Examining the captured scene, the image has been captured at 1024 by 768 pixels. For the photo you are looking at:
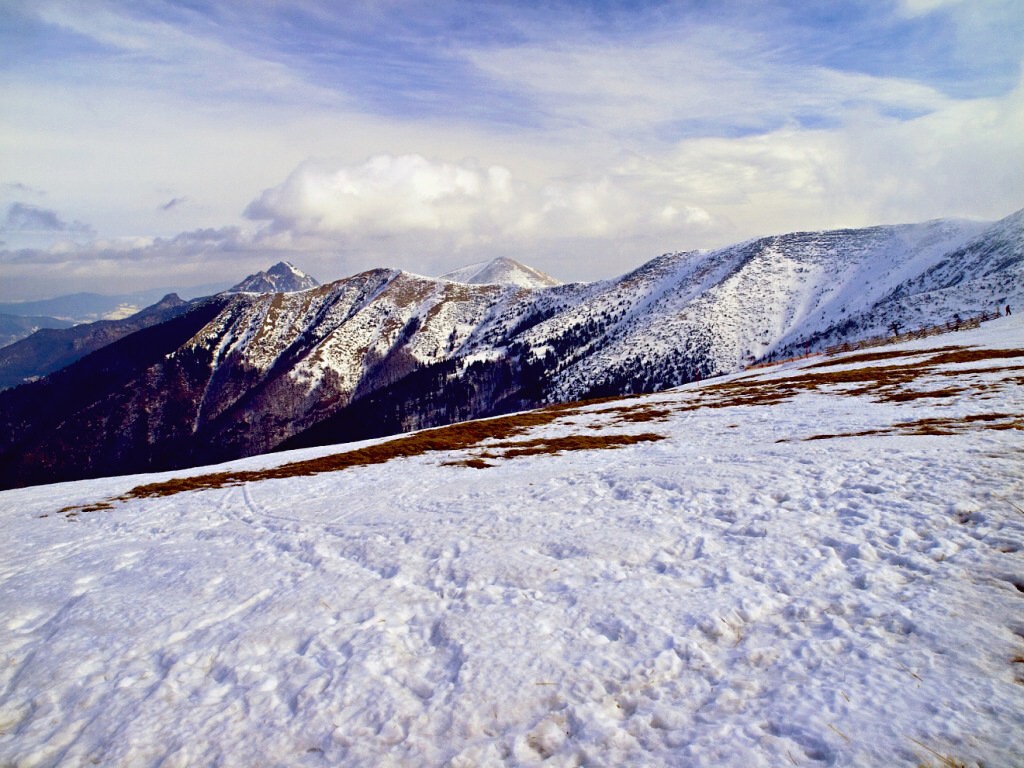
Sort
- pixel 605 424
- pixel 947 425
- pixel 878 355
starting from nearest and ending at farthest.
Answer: pixel 947 425, pixel 605 424, pixel 878 355

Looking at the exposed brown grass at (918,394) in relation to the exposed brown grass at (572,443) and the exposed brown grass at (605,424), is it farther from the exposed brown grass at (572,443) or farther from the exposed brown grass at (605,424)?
the exposed brown grass at (572,443)

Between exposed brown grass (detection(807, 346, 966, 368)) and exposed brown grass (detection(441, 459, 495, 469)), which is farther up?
exposed brown grass (detection(807, 346, 966, 368))

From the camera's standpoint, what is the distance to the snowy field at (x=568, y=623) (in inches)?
209

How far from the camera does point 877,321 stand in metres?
123

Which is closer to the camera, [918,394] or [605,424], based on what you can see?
[918,394]

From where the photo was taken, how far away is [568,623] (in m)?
7.47

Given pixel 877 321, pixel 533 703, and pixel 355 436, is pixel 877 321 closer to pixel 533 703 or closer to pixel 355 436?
pixel 533 703

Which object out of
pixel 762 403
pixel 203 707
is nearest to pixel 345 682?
pixel 203 707

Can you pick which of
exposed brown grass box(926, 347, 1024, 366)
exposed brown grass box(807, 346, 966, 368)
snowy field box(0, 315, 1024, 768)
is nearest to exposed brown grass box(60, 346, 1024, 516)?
exposed brown grass box(926, 347, 1024, 366)

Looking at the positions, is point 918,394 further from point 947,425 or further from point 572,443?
point 572,443

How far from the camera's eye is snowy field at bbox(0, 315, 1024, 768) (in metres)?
5.30

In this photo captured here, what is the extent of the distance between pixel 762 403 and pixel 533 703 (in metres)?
27.3

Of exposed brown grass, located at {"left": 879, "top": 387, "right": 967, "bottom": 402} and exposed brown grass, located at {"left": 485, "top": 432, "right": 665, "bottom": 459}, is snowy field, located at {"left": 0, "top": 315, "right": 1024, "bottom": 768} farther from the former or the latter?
exposed brown grass, located at {"left": 879, "top": 387, "right": 967, "bottom": 402}

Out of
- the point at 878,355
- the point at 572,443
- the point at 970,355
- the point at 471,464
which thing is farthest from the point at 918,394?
the point at 878,355
